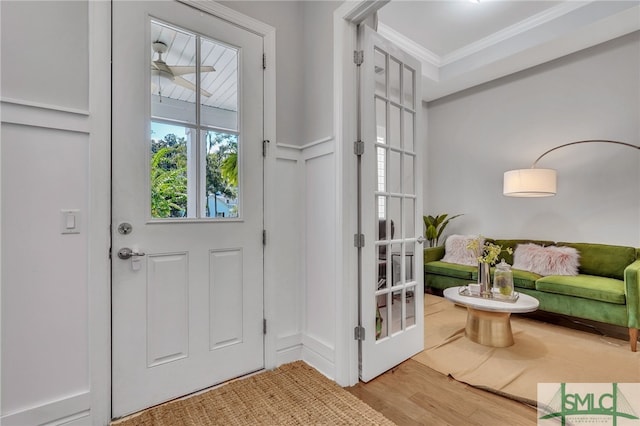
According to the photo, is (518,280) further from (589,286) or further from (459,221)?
(459,221)

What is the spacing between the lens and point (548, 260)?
3.26 metres

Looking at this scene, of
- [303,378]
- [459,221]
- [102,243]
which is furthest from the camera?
[459,221]

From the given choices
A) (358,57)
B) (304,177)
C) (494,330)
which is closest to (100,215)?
(304,177)

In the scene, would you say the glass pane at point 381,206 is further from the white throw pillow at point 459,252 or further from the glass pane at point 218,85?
the white throw pillow at point 459,252

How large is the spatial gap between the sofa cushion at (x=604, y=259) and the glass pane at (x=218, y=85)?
3.71 m

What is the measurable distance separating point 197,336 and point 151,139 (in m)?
1.16

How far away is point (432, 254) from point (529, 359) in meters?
2.03

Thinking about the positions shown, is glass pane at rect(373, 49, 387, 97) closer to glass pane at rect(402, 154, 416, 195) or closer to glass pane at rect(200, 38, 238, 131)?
glass pane at rect(402, 154, 416, 195)

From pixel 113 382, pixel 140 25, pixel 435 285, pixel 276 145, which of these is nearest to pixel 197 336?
pixel 113 382

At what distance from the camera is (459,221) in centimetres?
462

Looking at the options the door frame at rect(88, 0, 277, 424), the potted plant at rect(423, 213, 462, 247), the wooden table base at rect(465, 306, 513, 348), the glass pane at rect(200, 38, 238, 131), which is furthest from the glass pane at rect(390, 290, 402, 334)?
the potted plant at rect(423, 213, 462, 247)

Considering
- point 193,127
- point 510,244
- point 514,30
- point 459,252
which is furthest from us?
point 459,252

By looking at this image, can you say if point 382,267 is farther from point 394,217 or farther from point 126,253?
point 126,253

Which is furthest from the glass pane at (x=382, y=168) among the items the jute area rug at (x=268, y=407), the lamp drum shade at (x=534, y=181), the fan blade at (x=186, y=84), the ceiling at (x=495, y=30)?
the lamp drum shade at (x=534, y=181)
